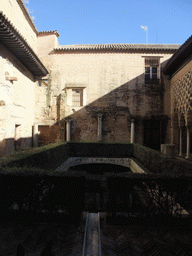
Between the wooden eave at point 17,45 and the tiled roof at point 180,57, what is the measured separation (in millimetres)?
8962

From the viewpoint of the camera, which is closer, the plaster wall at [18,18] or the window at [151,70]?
the plaster wall at [18,18]

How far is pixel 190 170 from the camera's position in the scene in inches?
178

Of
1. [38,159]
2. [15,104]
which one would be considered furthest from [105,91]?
[38,159]

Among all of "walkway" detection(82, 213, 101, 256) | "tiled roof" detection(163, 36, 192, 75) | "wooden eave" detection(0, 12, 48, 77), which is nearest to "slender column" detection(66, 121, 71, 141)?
"wooden eave" detection(0, 12, 48, 77)

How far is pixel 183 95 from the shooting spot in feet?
36.4

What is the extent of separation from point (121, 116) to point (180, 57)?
6364 mm

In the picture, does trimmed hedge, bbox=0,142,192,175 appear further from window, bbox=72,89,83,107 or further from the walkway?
window, bbox=72,89,83,107

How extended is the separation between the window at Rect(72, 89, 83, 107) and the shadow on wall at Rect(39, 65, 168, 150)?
607mm

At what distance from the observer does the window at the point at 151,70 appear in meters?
15.0

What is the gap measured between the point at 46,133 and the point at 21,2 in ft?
33.9

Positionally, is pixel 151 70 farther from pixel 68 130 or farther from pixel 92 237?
pixel 92 237

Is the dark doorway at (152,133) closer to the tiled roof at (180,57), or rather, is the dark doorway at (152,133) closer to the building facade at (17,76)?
the tiled roof at (180,57)

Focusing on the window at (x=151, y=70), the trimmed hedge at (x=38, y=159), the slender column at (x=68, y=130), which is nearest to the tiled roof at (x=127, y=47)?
the window at (x=151, y=70)

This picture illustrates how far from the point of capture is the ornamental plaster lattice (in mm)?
9995
